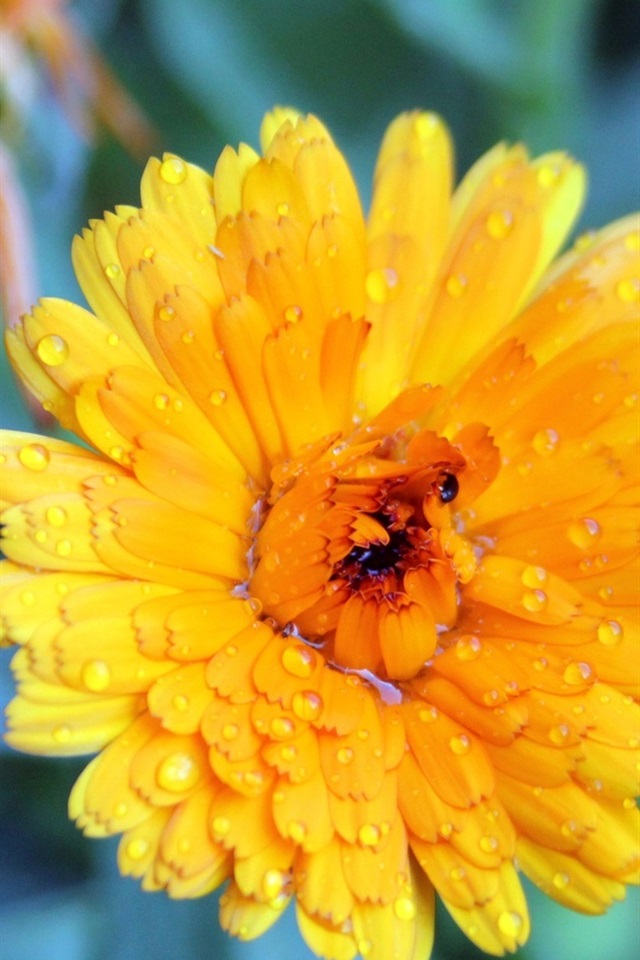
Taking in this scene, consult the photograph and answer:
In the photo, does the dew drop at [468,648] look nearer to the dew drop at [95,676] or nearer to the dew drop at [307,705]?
the dew drop at [307,705]

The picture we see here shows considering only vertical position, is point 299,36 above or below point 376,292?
above

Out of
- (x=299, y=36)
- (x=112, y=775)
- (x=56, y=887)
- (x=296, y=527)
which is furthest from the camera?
(x=299, y=36)

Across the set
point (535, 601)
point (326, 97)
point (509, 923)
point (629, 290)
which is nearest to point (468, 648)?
point (535, 601)

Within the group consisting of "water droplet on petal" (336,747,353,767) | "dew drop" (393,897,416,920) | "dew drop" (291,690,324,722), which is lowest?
"dew drop" (393,897,416,920)

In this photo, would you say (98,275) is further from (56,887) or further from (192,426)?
(56,887)

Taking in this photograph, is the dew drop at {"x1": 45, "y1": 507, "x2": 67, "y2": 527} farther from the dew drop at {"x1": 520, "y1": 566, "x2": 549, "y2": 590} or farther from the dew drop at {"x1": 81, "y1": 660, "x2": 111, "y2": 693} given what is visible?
the dew drop at {"x1": 520, "y1": 566, "x2": 549, "y2": 590}

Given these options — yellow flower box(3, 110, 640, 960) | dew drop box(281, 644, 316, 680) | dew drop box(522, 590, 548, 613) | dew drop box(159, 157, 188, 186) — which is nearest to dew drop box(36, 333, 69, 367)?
yellow flower box(3, 110, 640, 960)

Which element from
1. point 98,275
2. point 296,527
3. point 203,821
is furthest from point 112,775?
point 98,275
